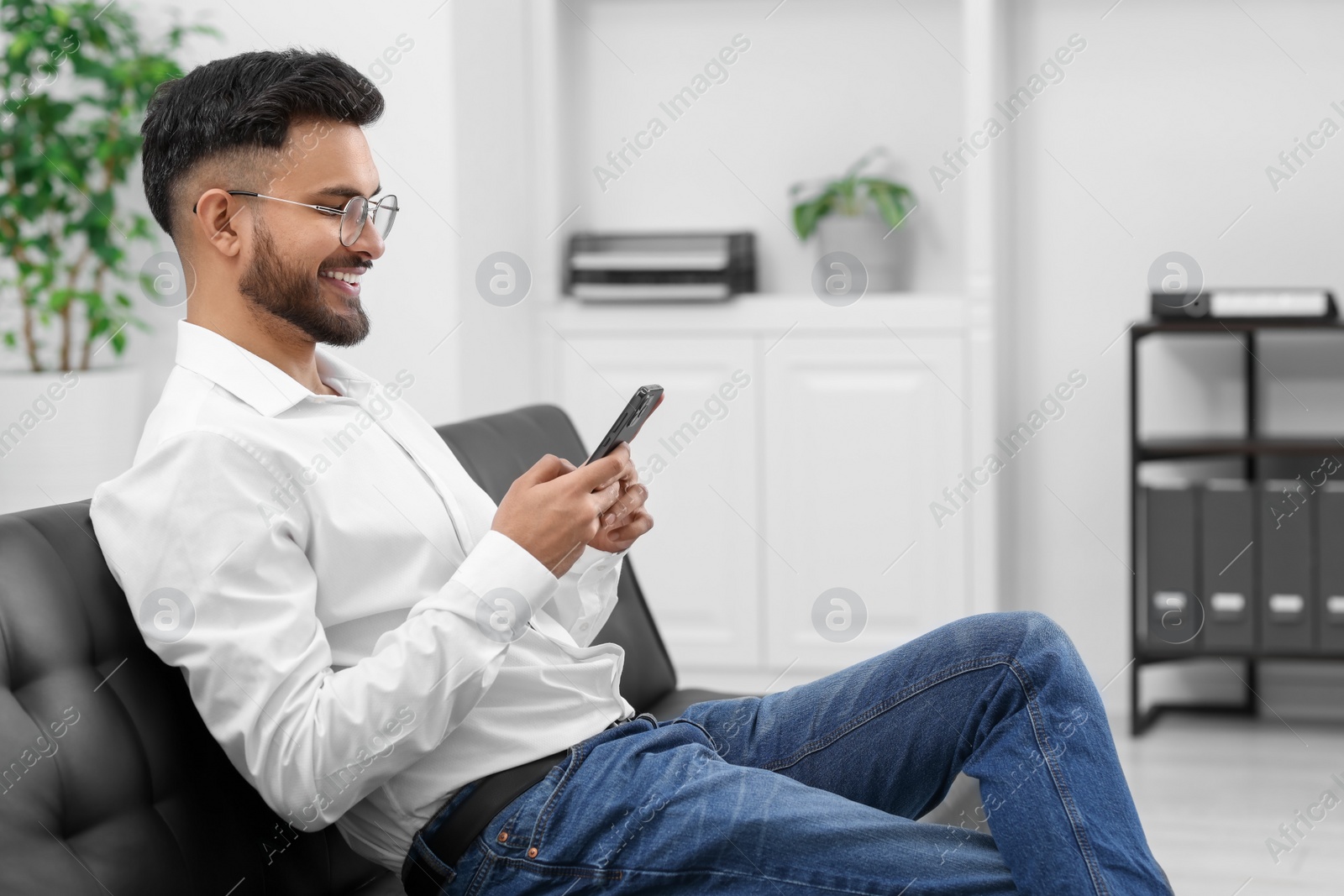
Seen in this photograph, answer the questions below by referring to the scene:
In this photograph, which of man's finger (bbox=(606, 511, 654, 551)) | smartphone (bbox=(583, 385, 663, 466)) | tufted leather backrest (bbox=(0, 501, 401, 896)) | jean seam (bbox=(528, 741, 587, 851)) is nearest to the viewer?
tufted leather backrest (bbox=(0, 501, 401, 896))

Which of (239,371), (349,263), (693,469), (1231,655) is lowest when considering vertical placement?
(1231,655)

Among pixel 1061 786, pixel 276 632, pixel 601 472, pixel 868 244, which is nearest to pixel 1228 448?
pixel 868 244

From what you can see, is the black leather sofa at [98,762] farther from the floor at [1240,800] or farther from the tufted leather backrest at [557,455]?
the floor at [1240,800]

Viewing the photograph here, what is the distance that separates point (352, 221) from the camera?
1.33 meters

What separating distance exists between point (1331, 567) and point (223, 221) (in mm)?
2464

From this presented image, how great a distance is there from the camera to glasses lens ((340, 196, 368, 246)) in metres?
1.33

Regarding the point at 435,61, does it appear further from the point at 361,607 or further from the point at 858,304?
the point at 361,607

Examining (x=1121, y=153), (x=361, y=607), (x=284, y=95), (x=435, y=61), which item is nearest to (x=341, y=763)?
(x=361, y=607)

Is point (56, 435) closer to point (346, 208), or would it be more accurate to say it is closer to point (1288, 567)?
point (346, 208)

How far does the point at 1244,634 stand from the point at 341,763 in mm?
2375

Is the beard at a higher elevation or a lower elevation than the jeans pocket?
higher

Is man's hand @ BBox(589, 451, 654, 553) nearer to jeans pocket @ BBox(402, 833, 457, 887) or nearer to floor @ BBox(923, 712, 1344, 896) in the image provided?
jeans pocket @ BBox(402, 833, 457, 887)

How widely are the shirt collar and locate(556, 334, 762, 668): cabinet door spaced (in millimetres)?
2047

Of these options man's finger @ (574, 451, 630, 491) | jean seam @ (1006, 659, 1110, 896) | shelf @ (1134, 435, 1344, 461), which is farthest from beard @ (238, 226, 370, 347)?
shelf @ (1134, 435, 1344, 461)
